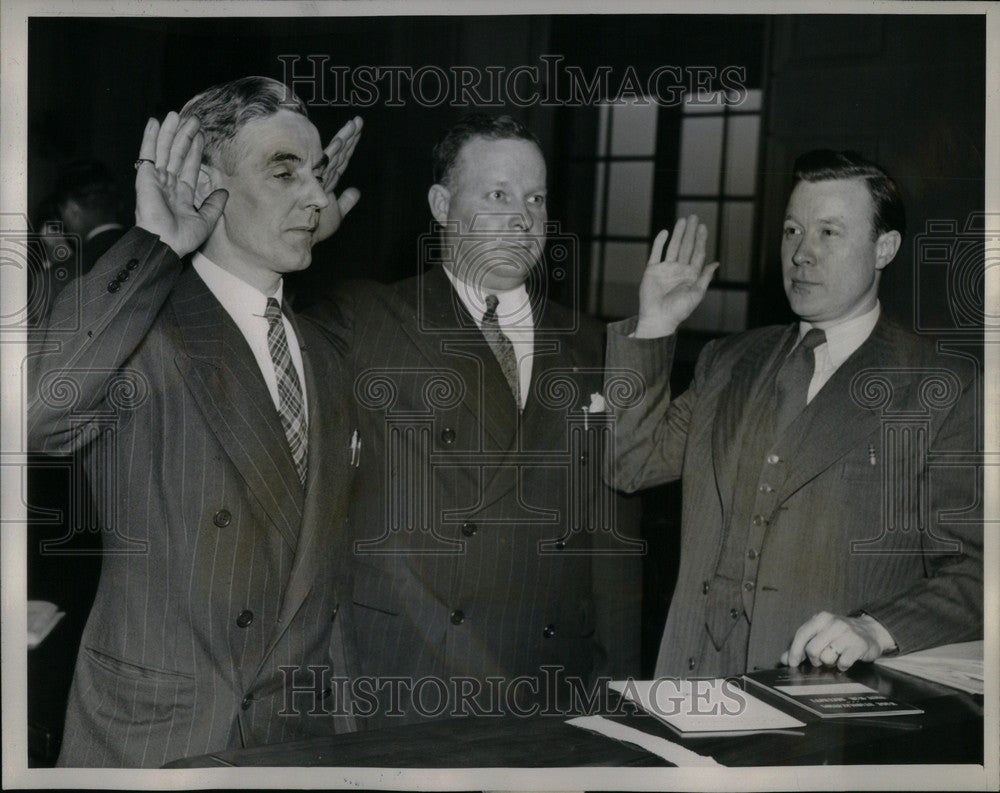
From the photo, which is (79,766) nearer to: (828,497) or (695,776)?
(695,776)

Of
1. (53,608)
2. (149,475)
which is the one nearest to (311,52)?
(149,475)

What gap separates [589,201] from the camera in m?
2.85

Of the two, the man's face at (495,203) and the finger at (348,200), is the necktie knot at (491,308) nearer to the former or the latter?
the man's face at (495,203)

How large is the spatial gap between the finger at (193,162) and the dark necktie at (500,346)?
0.83 metres

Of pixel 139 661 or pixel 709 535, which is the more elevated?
pixel 709 535

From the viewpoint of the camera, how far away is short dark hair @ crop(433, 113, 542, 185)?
2.85 metres

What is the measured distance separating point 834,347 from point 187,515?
5.77ft

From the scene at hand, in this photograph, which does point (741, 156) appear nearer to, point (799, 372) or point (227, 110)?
point (799, 372)

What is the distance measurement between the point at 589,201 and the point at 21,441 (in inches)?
65.1

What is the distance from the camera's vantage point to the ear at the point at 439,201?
2846mm

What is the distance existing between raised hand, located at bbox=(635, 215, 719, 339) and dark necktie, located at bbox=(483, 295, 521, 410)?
0.35 m

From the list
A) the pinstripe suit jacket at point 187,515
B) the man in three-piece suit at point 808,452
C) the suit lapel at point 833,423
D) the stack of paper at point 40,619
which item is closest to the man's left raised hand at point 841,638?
the man in three-piece suit at point 808,452

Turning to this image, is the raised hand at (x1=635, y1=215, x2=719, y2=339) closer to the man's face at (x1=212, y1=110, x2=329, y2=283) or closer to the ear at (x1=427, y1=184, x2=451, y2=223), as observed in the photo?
the ear at (x1=427, y1=184, x2=451, y2=223)

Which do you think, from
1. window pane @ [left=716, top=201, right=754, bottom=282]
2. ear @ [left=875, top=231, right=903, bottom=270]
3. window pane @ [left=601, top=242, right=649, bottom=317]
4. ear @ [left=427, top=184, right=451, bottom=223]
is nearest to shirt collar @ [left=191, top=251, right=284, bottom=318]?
ear @ [left=427, top=184, right=451, bottom=223]
